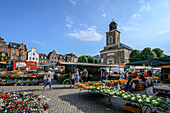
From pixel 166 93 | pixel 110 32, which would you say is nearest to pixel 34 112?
pixel 166 93

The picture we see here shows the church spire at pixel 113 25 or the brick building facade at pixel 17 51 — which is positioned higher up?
the church spire at pixel 113 25

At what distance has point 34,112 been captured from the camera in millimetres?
3412

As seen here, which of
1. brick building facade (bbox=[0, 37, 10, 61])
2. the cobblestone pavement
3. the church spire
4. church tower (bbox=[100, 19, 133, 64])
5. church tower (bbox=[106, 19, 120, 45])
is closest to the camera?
the cobblestone pavement

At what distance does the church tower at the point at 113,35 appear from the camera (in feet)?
156

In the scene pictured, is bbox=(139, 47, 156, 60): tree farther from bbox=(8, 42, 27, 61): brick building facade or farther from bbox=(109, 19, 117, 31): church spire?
bbox=(8, 42, 27, 61): brick building facade

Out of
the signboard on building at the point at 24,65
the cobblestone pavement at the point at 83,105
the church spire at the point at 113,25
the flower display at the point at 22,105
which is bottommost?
the cobblestone pavement at the point at 83,105

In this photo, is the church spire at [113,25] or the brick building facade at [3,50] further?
the church spire at [113,25]

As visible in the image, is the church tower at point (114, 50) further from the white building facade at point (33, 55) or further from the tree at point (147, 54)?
the white building facade at point (33, 55)

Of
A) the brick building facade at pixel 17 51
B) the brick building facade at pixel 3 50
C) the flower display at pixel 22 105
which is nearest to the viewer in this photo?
the flower display at pixel 22 105

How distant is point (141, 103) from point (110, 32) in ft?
161

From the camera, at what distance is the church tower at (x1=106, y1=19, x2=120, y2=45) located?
4766 centimetres

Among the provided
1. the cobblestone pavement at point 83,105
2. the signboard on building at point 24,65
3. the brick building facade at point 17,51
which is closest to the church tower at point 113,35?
the signboard on building at point 24,65

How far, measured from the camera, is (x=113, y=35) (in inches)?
1893

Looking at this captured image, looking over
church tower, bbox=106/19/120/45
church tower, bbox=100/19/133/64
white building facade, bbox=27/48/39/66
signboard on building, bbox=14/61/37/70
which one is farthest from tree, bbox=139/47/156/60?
white building facade, bbox=27/48/39/66
